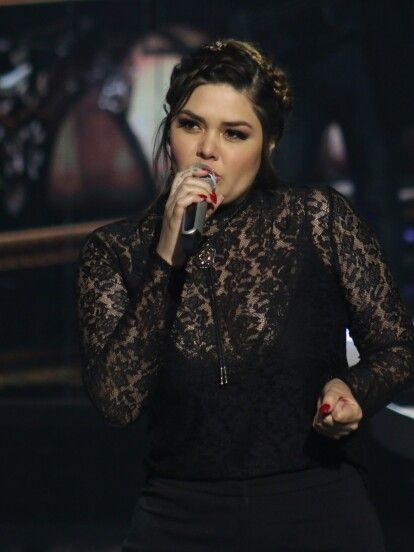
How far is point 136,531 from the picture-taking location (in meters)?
2.08

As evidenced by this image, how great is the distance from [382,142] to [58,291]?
127 cm

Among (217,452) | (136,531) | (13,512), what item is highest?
(217,452)

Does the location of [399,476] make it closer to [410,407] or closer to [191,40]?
[410,407]

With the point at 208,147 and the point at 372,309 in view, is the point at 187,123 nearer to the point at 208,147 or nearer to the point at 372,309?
the point at 208,147

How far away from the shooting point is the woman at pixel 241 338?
2.00m

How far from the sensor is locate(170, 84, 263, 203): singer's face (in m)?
2.07

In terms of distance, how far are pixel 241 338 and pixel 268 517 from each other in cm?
26

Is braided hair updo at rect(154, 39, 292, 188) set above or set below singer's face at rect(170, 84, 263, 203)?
above

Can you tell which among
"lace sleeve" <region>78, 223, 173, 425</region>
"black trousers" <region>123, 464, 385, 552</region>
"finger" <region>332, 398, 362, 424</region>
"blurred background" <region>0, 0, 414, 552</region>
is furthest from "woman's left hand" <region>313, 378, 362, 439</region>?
"blurred background" <region>0, 0, 414, 552</region>

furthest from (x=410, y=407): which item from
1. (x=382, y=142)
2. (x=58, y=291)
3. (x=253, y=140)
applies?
(x=253, y=140)

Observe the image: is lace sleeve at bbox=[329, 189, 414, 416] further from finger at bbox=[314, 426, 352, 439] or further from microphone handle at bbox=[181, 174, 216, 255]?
microphone handle at bbox=[181, 174, 216, 255]

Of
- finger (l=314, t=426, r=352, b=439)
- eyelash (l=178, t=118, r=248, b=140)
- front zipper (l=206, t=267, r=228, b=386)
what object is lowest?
finger (l=314, t=426, r=352, b=439)

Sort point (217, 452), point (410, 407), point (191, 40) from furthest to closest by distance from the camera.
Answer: point (191, 40) < point (410, 407) < point (217, 452)

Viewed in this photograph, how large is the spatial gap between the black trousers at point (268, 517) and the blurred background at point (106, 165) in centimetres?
255
